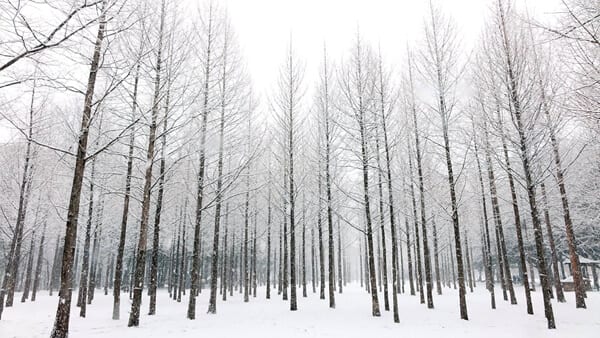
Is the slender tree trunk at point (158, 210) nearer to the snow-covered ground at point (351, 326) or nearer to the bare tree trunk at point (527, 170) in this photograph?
the snow-covered ground at point (351, 326)

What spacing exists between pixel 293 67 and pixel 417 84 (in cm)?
648

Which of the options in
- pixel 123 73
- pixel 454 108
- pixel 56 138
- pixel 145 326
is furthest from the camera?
pixel 56 138

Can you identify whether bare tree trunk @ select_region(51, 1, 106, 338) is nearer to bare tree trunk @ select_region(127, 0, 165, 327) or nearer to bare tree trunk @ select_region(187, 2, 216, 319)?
bare tree trunk @ select_region(127, 0, 165, 327)

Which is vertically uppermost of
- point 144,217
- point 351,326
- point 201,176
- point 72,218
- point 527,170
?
point 201,176

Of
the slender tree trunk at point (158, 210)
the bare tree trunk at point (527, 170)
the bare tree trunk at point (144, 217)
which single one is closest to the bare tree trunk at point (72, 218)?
the bare tree trunk at point (144, 217)

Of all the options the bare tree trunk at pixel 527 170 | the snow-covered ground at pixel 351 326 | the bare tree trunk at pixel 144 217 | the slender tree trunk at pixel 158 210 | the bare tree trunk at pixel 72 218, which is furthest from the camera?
the slender tree trunk at pixel 158 210

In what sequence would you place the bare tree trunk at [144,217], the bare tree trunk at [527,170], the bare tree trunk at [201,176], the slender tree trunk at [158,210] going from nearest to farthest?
the bare tree trunk at [527,170] → the bare tree trunk at [144,217] → the slender tree trunk at [158,210] → the bare tree trunk at [201,176]

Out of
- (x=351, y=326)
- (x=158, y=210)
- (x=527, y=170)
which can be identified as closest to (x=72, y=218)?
(x=158, y=210)

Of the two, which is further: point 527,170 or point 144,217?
point 527,170

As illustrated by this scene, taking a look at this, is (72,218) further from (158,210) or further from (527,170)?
(527,170)

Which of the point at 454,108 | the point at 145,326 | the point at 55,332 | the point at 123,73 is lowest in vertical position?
the point at 145,326

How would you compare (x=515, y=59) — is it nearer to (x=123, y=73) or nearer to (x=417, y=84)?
(x=417, y=84)

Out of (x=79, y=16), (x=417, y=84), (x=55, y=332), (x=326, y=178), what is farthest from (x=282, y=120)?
(x=55, y=332)

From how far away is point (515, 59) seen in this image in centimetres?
1032
